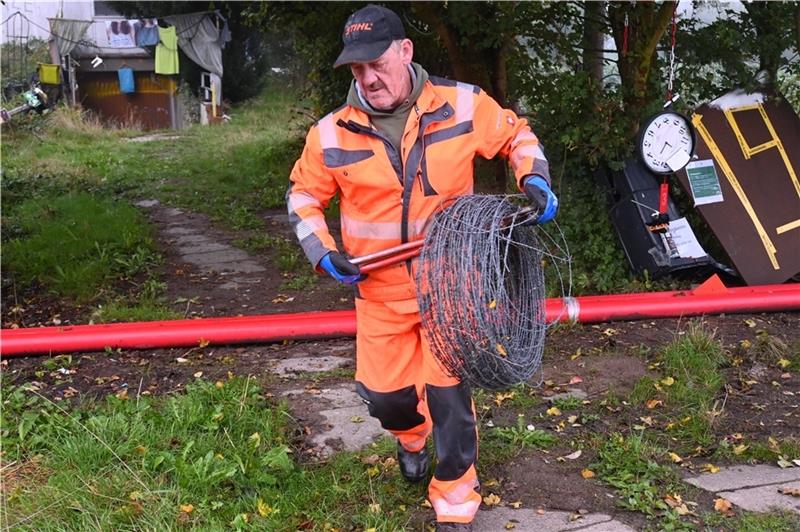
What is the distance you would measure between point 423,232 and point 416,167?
26 cm

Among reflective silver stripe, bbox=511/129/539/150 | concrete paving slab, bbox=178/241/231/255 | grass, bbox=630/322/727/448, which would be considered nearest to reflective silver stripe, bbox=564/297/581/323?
grass, bbox=630/322/727/448

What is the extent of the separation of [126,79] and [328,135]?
22.4 meters

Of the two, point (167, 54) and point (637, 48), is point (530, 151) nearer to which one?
point (637, 48)

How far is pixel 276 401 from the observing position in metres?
4.68

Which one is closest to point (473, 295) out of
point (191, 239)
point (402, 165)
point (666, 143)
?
point (402, 165)

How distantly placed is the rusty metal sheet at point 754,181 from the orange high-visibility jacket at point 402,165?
12.7 feet

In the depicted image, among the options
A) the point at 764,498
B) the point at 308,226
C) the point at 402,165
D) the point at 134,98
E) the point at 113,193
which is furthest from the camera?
the point at 134,98

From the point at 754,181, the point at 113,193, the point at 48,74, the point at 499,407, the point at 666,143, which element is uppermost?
the point at 48,74


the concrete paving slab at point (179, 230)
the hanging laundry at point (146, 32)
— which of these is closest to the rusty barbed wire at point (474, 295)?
the concrete paving slab at point (179, 230)

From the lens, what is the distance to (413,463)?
3812mm

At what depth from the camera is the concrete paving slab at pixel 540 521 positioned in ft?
11.5

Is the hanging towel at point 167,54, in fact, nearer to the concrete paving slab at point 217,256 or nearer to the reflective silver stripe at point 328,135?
the concrete paving slab at point 217,256

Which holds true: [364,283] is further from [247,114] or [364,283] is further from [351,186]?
[247,114]

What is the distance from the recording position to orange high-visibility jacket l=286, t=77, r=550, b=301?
11.2ft
